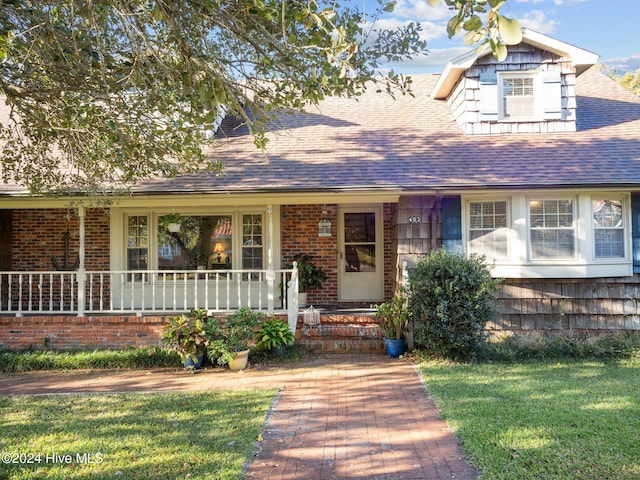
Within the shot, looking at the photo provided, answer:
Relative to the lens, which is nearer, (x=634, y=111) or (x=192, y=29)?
(x=192, y=29)

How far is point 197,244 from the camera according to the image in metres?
10.7

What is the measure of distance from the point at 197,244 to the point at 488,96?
692 centimetres

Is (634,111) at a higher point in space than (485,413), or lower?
higher

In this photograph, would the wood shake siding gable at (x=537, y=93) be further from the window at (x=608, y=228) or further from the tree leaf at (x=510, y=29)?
the tree leaf at (x=510, y=29)

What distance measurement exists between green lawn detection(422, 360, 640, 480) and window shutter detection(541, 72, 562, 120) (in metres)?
5.20

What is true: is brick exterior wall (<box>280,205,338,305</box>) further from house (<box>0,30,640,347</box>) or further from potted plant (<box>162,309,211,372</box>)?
potted plant (<box>162,309,211,372</box>)

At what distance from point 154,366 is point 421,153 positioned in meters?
6.35

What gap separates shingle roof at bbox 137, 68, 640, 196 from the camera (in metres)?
8.80

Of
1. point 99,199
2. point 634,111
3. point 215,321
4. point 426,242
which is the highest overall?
point 634,111

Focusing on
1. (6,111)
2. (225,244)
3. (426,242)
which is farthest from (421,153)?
(6,111)

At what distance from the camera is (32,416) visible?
563 cm

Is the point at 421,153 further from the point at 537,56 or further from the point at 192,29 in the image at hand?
the point at 192,29

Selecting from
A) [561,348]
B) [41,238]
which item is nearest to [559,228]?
[561,348]

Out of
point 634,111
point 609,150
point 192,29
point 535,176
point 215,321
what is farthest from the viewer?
point 634,111
